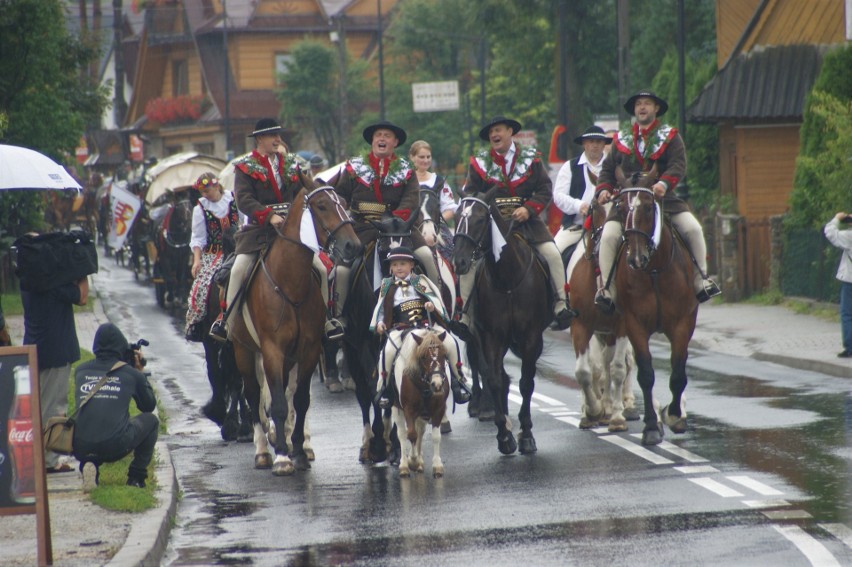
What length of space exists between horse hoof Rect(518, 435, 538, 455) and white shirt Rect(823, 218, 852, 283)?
22.6ft

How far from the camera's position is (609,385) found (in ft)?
46.6

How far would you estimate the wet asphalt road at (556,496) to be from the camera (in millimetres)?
8852

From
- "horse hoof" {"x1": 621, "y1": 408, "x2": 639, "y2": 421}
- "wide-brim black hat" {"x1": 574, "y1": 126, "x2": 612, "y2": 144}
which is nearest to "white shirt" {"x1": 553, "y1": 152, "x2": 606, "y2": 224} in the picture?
"wide-brim black hat" {"x1": 574, "y1": 126, "x2": 612, "y2": 144}

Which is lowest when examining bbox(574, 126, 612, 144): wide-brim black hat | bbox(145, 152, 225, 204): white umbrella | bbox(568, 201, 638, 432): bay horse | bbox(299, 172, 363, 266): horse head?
bbox(568, 201, 638, 432): bay horse

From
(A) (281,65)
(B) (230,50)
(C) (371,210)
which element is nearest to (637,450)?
(C) (371,210)

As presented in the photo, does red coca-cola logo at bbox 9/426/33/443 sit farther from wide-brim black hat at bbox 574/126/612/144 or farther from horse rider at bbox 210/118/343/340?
wide-brim black hat at bbox 574/126/612/144

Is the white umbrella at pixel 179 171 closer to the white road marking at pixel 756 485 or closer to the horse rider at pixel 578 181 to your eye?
the horse rider at pixel 578 181

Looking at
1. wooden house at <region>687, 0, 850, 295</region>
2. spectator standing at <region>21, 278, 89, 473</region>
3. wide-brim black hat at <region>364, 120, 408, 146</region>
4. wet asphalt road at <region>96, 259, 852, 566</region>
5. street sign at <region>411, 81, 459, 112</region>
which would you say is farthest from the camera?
street sign at <region>411, 81, 459, 112</region>

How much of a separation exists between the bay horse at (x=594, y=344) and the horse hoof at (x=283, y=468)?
120 inches

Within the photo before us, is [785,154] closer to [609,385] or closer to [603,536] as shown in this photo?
[609,385]

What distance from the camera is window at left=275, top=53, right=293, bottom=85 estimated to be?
6494 cm

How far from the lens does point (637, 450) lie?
485 inches

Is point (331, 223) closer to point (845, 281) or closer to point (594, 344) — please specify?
point (594, 344)

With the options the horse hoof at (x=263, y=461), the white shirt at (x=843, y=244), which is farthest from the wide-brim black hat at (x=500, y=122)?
the white shirt at (x=843, y=244)
